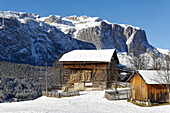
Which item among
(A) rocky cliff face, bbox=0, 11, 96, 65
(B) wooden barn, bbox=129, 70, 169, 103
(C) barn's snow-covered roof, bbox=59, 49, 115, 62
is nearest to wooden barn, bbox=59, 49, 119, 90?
(C) barn's snow-covered roof, bbox=59, 49, 115, 62

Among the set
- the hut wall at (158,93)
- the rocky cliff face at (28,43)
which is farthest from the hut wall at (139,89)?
the rocky cliff face at (28,43)

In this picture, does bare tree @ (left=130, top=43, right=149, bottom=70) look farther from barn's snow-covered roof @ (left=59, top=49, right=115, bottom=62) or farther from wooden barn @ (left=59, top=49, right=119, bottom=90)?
barn's snow-covered roof @ (left=59, top=49, right=115, bottom=62)

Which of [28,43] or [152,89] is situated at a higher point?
[28,43]

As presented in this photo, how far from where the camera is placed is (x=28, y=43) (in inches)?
6462

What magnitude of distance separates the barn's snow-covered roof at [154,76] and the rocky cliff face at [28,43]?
407 ft

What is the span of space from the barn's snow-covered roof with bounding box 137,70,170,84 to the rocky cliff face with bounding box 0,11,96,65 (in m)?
124

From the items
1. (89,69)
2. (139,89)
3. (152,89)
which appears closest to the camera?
(152,89)

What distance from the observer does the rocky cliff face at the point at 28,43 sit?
146 meters

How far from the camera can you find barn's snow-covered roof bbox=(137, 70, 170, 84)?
20.5 m

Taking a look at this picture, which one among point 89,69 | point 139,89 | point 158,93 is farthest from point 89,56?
point 158,93

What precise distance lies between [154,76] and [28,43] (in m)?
153

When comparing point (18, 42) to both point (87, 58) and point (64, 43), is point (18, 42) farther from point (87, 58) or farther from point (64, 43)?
point (87, 58)

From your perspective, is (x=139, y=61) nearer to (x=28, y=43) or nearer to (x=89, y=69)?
(x=89, y=69)

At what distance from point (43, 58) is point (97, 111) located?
147 m
